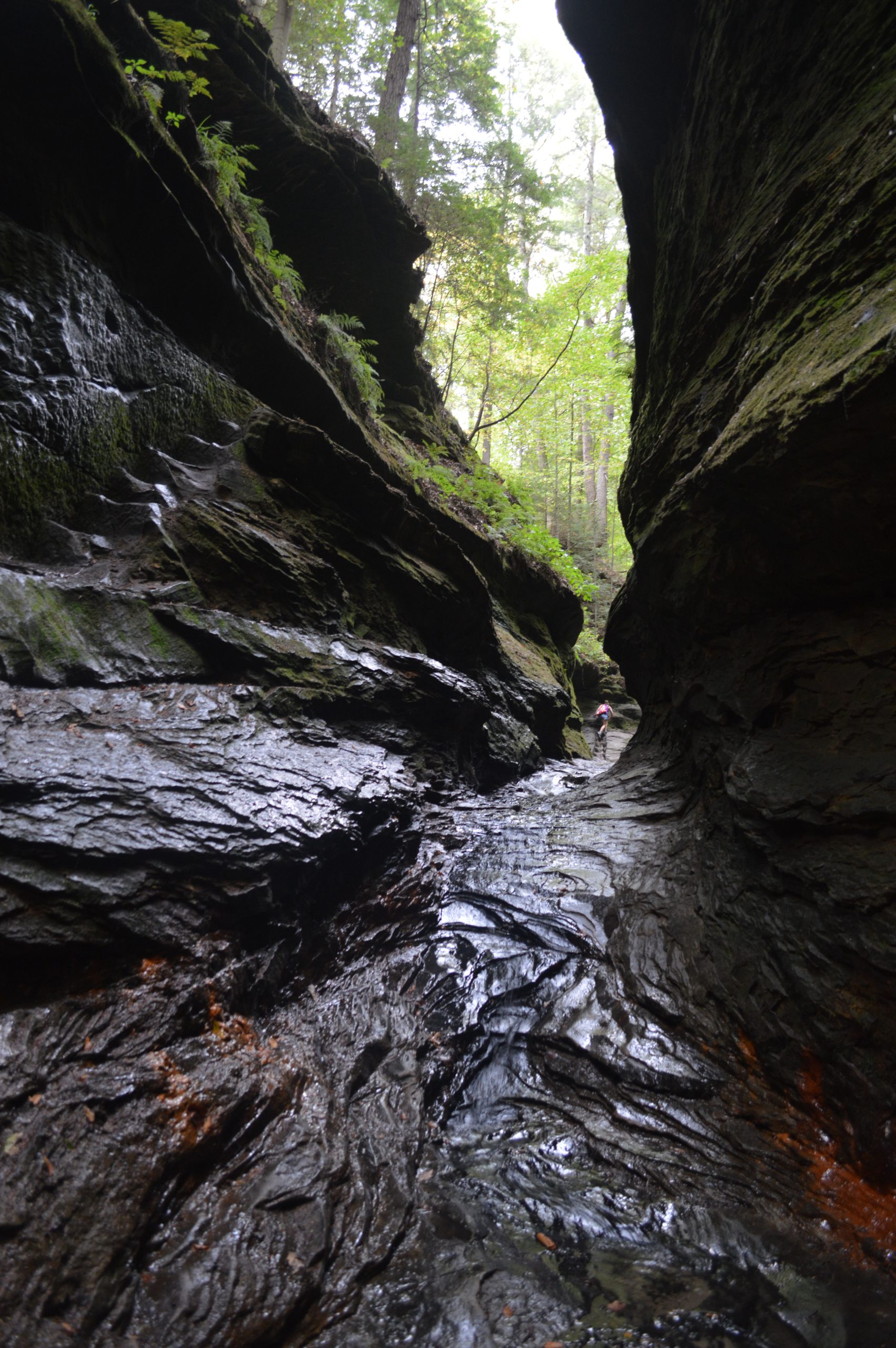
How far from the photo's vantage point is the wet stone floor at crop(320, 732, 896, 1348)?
2.04m

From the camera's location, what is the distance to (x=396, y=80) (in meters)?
14.2

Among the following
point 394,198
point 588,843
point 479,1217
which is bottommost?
point 479,1217

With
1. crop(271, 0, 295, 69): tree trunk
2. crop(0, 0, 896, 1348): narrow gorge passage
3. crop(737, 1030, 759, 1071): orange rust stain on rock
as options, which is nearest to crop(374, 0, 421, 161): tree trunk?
crop(271, 0, 295, 69): tree trunk

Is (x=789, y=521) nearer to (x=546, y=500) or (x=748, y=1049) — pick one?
(x=748, y=1049)

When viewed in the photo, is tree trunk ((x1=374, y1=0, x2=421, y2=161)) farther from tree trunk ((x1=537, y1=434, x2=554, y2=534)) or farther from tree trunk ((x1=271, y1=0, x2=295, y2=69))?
tree trunk ((x1=537, y1=434, x2=554, y2=534))

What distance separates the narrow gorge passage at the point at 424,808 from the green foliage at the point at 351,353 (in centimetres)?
137

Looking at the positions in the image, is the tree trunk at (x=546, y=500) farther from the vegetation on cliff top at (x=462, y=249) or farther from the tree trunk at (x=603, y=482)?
the vegetation on cliff top at (x=462, y=249)

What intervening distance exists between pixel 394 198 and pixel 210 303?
254 inches

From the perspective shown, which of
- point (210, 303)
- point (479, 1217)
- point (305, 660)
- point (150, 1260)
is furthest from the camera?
point (210, 303)

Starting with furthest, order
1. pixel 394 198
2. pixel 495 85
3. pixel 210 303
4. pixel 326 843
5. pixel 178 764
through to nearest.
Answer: pixel 495 85, pixel 394 198, pixel 210 303, pixel 326 843, pixel 178 764

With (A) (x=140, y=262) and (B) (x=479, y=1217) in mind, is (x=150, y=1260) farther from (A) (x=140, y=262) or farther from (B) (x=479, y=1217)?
(A) (x=140, y=262)

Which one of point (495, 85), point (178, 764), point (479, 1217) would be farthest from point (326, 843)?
point (495, 85)

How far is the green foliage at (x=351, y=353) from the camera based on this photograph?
962 centimetres

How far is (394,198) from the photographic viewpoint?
11086mm
